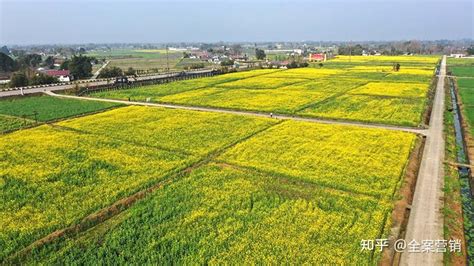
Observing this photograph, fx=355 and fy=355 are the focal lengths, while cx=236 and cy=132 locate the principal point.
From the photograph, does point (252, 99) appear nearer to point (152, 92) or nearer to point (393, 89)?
point (152, 92)

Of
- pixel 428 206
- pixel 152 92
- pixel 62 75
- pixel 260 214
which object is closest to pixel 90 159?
pixel 260 214

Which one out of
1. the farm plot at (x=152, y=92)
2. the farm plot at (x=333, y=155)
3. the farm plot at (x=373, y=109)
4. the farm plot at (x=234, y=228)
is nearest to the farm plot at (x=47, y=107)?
the farm plot at (x=152, y=92)

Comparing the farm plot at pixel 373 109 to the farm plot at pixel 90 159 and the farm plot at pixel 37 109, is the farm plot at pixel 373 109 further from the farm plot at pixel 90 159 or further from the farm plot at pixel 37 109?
the farm plot at pixel 37 109

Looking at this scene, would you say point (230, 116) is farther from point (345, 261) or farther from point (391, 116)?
point (345, 261)

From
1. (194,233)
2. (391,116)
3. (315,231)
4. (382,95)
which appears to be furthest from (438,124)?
(194,233)

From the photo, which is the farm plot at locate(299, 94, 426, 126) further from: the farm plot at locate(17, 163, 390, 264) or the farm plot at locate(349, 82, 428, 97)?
the farm plot at locate(17, 163, 390, 264)

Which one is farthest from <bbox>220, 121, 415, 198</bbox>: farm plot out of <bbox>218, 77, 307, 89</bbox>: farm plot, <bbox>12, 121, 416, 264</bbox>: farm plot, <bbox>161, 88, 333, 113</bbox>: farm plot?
<bbox>218, 77, 307, 89</bbox>: farm plot
